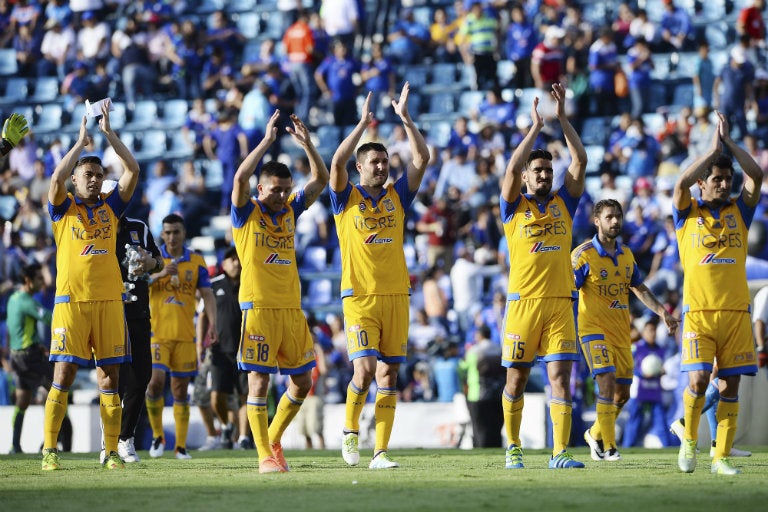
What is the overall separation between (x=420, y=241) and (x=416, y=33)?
20.9 ft

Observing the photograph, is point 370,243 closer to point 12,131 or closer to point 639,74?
point 12,131

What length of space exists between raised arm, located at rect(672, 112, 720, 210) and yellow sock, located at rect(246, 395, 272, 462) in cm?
387

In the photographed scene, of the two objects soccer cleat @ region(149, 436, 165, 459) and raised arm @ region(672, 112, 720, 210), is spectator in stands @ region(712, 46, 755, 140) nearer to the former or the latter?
soccer cleat @ region(149, 436, 165, 459)

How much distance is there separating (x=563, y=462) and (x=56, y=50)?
23149 millimetres

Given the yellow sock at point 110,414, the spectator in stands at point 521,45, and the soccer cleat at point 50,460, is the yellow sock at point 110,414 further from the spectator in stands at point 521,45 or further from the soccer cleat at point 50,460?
the spectator in stands at point 521,45

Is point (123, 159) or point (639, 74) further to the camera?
point (639, 74)

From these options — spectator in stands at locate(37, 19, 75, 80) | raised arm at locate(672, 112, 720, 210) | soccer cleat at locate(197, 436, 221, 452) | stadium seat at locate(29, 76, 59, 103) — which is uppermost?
spectator in stands at locate(37, 19, 75, 80)

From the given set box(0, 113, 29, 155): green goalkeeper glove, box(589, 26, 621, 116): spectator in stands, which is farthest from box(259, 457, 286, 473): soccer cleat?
box(589, 26, 621, 116): spectator in stands

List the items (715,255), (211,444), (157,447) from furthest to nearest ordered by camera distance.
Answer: (211,444), (157,447), (715,255)

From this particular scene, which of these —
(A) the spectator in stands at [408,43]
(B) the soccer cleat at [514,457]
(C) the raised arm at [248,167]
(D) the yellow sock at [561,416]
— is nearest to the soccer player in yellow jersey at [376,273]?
(C) the raised arm at [248,167]

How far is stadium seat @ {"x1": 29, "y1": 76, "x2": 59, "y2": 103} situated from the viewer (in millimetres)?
32250

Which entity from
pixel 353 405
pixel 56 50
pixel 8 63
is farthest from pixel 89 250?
pixel 8 63

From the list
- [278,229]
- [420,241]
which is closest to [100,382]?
[278,229]

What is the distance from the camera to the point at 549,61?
2625cm
